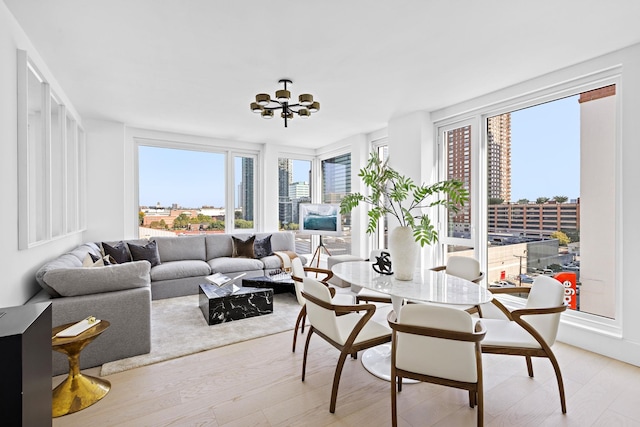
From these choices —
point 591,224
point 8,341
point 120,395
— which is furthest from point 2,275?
point 591,224

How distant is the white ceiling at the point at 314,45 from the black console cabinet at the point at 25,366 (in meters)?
2.01

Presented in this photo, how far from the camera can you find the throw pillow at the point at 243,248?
542cm

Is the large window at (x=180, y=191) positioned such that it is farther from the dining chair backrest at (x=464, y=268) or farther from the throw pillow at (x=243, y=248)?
the dining chair backrest at (x=464, y=268)

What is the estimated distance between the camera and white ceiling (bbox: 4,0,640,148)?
215 centimetres

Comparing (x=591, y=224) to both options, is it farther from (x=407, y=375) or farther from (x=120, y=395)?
(x=120, y=395)

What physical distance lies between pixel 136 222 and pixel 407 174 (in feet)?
15.0

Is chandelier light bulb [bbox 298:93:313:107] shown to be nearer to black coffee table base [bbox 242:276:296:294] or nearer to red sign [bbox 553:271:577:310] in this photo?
black coffee table base [bbox 242:276:296:294]

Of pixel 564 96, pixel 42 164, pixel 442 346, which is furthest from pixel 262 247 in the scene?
pixel 564 96

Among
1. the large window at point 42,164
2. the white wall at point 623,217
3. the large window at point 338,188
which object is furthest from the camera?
the large window at point 338,188

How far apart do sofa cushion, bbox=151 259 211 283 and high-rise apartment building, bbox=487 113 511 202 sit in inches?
163

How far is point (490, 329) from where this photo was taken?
221 cm

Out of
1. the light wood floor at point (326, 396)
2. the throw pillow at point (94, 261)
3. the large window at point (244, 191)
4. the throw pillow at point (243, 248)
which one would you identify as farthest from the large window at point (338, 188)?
the throw pillow at point (94, 261)

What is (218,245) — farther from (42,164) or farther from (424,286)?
(424,286)

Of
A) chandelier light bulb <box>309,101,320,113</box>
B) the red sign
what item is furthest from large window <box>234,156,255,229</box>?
the red sign
